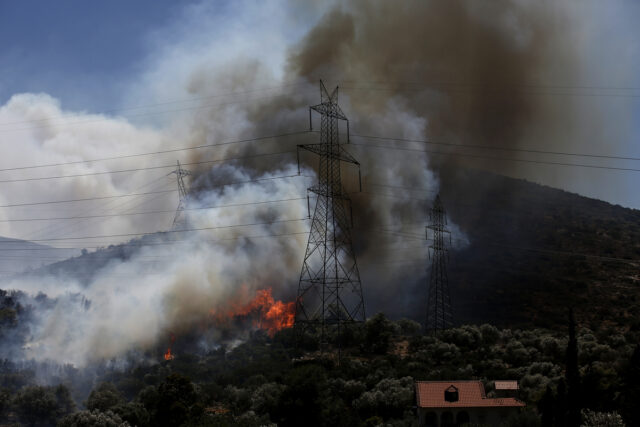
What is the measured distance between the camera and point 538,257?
10888 centimetres

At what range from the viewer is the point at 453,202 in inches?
4941

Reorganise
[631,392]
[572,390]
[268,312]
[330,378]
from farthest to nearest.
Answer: [268,312] → [330,378] → [631,392] → [572,390]

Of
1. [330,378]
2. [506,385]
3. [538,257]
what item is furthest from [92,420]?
[538,257]

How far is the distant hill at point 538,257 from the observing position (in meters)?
Result: 92.9

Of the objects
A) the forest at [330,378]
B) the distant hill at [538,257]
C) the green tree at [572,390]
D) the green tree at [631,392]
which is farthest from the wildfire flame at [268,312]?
the green tree at [572,390]

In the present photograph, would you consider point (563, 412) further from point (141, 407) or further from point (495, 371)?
point (141, 407)

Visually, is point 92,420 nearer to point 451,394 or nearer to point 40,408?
point 40,408

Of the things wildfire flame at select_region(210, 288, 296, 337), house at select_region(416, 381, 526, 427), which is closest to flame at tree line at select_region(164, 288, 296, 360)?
wildfire flame at select_region(210, 288, 296, 337)

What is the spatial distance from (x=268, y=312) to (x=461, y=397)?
4208 centimetres

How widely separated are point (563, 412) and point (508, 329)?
4497 centimetres

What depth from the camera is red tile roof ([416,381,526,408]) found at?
5372 cm

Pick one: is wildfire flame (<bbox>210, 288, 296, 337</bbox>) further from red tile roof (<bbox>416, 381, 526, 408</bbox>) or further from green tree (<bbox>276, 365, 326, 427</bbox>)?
red tile roof (<bbox>416, 381, 526, 408</bbox>)

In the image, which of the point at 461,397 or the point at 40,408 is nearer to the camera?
the point at 461,397

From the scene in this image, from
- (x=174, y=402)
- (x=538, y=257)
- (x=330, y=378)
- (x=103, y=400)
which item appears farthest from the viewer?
(x=538, y=257)
